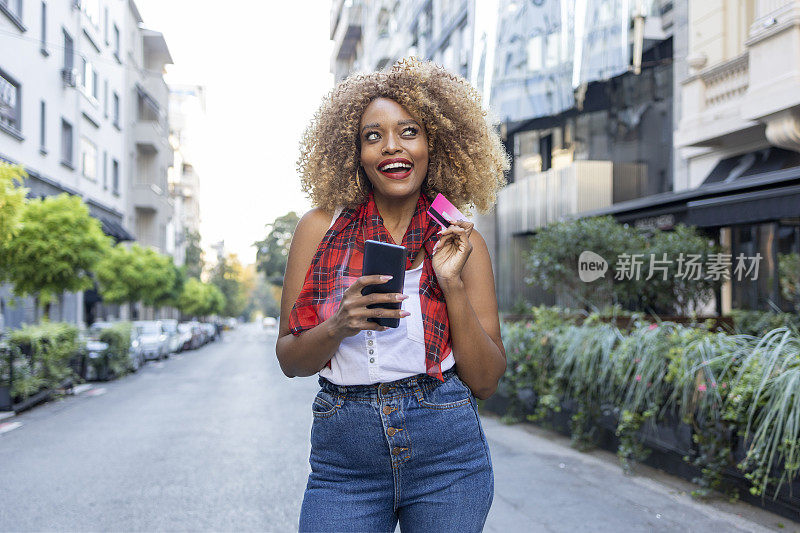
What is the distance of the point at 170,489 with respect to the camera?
5.95m

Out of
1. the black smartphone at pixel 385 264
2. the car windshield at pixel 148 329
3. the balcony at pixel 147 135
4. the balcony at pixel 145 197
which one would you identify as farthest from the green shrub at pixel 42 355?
the balcony at pixel 147 135

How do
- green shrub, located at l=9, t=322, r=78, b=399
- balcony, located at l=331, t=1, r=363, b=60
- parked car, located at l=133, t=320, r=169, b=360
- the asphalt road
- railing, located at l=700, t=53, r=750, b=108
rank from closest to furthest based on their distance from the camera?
the asphalt road < green shrub, located at l=9, t=322, r=78, b=399 < railing, located at l=700, t=53, r=750, b=108 < parked car, located at l=133, t=320, r=169, b=360 < balcony, located at l=331, t=1, r=363, b=60

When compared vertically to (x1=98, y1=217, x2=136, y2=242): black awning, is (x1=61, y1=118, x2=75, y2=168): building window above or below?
above

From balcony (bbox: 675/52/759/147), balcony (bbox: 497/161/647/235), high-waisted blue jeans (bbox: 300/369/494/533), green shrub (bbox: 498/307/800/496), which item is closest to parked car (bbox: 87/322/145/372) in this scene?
balcony (bbox: 497/161/647/235)

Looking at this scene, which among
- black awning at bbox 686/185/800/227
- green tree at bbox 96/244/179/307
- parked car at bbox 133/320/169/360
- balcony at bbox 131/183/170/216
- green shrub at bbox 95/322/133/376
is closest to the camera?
black awning at bbox 686/185/800/227

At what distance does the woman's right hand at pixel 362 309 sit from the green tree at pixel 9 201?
8849mm

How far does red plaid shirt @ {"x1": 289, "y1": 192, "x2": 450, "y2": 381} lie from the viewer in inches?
75.2

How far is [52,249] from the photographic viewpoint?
1347cm

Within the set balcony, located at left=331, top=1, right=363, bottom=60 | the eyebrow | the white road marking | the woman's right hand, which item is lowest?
the white road marking

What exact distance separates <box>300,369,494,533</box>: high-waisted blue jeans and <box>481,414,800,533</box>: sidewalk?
3133mm

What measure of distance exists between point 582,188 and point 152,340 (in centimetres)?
1524

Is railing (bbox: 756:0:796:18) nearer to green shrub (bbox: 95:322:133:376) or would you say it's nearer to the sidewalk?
the sidewalk

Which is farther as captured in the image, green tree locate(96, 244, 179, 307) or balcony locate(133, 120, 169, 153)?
balcony locate(133, 120, 169, 153)

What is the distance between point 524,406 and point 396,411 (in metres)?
7.50
